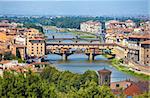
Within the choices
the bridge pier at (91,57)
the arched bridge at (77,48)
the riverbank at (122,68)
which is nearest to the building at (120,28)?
the arched bridge at (77,48)

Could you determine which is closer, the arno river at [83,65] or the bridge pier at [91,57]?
the arno river at [83,65]

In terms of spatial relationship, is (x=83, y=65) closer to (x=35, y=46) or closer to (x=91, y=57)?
(x=91, y=57)

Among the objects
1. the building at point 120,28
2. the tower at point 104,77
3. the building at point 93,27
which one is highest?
the tower at point 104,77

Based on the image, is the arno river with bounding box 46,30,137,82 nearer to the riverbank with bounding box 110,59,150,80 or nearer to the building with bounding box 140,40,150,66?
the riverbank with bounding box 110,59,150,80

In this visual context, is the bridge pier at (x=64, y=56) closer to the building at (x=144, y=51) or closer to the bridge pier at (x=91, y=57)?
the bridge pier at (x=91, y=57)

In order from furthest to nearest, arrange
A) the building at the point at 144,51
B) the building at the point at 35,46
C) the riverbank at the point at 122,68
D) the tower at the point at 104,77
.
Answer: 1. the building at the point at 35,46
2. the building at the point at 144,51
3. the riverbank at the point at 122,68
4. the tower at the point at 104,77

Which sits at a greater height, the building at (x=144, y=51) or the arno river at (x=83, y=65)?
the building at (x=144, y=51)

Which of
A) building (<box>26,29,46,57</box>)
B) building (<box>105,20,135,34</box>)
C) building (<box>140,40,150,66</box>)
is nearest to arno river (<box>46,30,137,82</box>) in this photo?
building (<box>26,29,46,57</box>)

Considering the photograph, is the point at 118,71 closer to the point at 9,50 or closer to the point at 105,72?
the point at 9,50

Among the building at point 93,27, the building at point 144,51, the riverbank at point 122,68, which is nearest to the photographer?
the riverbank at point 122,68

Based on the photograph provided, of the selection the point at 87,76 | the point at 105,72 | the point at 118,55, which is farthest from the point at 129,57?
the point at 105,72

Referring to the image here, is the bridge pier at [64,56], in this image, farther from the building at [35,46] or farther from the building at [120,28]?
the building at [120,28]

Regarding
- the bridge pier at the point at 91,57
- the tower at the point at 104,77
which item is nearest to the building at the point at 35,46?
the bridge pier at the point at 91,57

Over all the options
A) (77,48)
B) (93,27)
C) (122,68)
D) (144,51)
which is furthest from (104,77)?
(93,27)
